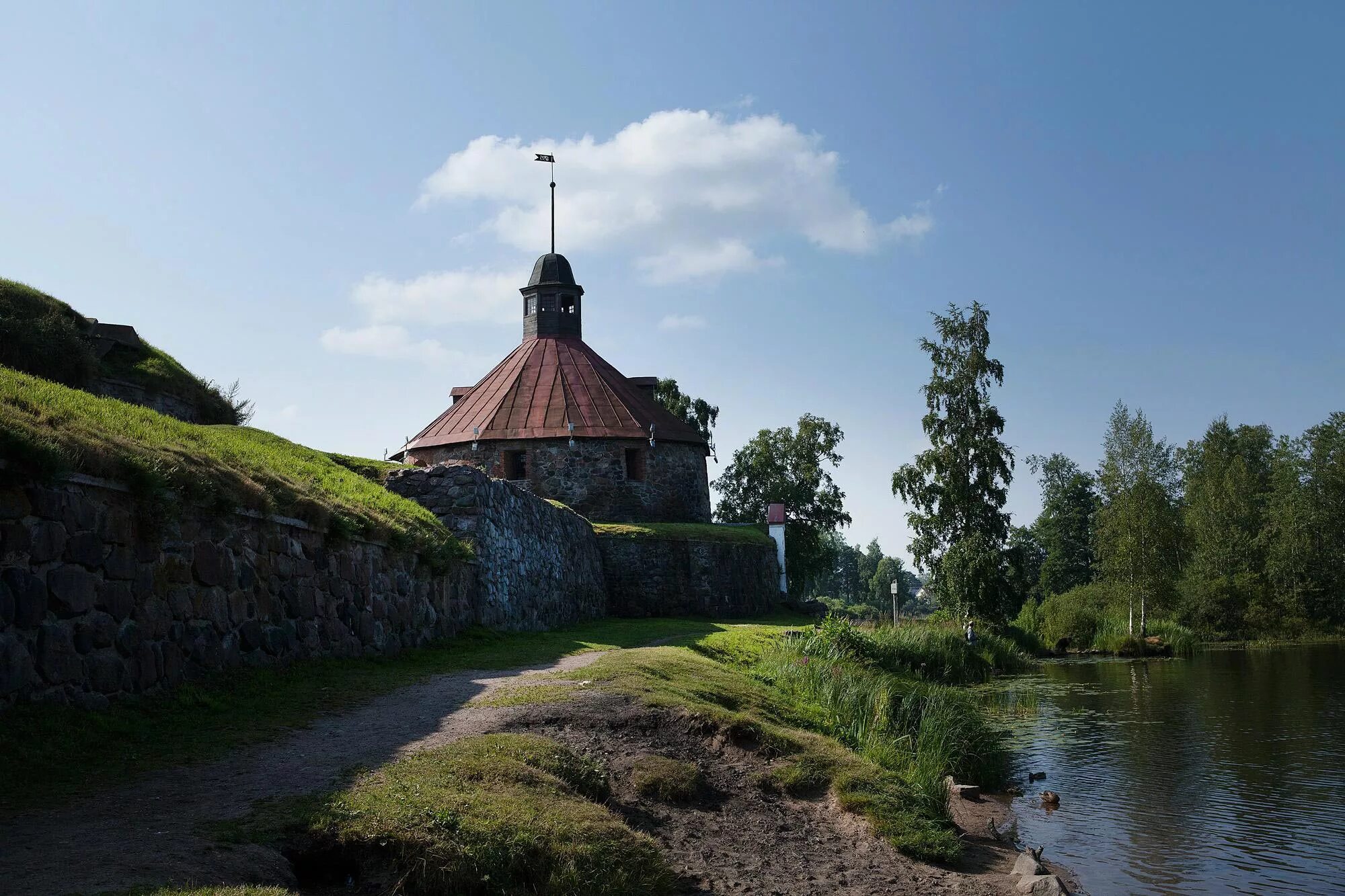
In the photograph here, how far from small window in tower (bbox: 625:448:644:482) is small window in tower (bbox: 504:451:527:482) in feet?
11.1

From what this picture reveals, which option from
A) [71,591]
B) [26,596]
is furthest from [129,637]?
[26,596]

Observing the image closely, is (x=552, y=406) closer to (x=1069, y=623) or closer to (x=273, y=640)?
(x=1069, y=623)

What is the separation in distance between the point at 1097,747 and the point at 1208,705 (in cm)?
571

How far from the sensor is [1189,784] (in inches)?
474

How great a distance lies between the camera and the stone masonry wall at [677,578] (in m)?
28.0

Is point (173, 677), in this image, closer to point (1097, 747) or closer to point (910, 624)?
point (1097, 747)

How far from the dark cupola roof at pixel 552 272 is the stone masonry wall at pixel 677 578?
42.4ft

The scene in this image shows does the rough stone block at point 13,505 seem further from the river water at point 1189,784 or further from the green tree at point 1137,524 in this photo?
the green tree at point 1137,524

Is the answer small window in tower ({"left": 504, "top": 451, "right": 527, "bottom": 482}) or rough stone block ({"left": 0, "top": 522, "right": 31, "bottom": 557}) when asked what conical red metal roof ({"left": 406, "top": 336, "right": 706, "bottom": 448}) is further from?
rough stone block ({"left": 0, "top": 522, "right": 31, "bottom": 557})

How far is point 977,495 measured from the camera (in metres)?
32.7

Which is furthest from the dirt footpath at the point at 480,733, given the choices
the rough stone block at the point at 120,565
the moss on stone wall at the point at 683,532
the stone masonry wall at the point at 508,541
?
the moss on stone wall at the point at 683,532

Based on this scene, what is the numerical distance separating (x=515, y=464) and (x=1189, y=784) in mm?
24072

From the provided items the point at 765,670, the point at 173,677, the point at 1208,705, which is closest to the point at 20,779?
the point at 173,677

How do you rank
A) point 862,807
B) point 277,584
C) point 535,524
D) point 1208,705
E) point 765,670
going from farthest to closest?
point 535,524 < point 1208,705 < point 765,670 < point 277,584 < point 862,807
